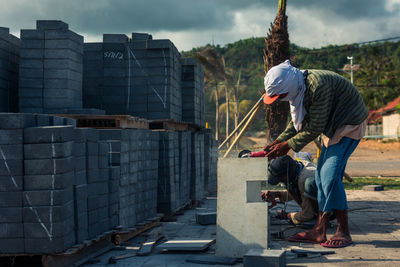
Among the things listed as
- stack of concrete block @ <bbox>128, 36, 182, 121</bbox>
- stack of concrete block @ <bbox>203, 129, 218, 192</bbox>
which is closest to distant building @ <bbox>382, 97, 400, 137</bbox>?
stack of concrete block @ <bbox>203, 129, 218, 192</bbox>

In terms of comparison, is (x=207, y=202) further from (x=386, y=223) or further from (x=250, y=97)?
(x=250, y=97)

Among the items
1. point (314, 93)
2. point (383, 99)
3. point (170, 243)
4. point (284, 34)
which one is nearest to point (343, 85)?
point (314, 93)

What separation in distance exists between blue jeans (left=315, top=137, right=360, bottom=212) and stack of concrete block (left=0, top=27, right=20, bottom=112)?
4623mm

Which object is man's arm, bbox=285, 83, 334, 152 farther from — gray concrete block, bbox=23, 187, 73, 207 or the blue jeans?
gray concrete block, bbox=23, 187, 73, 207

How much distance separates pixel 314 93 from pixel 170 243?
2.26 m

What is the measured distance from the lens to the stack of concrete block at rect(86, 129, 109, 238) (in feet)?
16.1

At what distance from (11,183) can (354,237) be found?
156 inches

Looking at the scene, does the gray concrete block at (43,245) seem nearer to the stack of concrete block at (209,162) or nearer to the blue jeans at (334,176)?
the blue jeans at (334,176)

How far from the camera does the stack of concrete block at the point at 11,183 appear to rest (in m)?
4.21

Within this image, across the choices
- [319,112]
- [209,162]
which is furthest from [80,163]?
[209,162]

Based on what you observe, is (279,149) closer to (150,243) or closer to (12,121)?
(150,243)

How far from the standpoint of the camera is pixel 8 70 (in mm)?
7105

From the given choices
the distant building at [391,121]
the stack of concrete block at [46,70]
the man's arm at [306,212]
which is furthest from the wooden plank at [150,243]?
the distant building at [391,121]

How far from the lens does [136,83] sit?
8.03 metres
